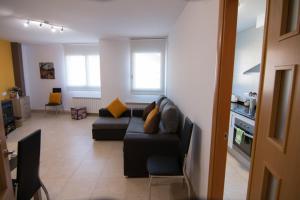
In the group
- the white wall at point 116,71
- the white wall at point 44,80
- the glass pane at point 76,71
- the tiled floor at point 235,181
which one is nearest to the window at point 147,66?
the white wall at point 116,71

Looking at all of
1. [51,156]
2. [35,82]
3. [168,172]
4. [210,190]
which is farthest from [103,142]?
[35,82]

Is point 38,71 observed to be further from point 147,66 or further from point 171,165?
point 171,165

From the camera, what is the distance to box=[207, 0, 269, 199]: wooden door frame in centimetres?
131

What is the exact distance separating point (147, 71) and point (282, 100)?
14.8 feet

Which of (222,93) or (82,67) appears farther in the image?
(82,67)

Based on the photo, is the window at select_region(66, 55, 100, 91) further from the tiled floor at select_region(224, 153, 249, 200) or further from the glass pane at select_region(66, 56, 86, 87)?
the tiled floor at select_region(224, 153, 249, 200)

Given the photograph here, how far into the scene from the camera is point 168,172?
1.88m

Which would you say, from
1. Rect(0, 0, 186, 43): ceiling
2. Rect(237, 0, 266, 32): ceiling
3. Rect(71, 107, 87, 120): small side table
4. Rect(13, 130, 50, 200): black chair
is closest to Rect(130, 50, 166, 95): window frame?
Rect(0, 0, 186, 43): ceiling

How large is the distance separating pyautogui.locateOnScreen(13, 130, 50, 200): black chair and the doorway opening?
2167 mm

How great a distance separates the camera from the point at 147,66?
5.06 meters

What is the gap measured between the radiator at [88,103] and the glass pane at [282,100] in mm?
5537

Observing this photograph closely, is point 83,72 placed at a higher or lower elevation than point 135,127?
higher

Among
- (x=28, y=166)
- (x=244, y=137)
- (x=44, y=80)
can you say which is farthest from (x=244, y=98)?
(x=44, y=80)

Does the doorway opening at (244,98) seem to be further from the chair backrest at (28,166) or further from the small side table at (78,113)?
the small side table at (78,113)
